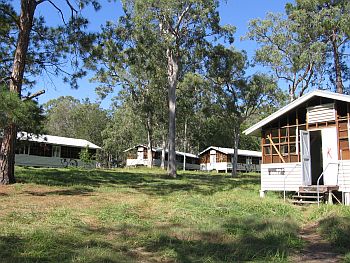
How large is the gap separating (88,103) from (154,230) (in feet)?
213

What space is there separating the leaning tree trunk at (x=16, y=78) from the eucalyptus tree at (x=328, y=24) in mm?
20002

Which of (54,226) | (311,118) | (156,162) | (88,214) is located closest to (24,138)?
(88,214)

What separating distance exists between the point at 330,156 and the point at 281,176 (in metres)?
2.24

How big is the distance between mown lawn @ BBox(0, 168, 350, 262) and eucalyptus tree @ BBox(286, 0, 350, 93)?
18.3 metres

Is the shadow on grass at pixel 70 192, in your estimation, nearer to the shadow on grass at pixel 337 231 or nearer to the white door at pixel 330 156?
the shadow on grass at pixel 337 231

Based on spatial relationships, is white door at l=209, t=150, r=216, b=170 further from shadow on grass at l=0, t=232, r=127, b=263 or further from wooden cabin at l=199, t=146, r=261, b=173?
shadow on grass at l=0, t=232, r=127, b=263

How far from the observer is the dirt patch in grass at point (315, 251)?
7.06 metres

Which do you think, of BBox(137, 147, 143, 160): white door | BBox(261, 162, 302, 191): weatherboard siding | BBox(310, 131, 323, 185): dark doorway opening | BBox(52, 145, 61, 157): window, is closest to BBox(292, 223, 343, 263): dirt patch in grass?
BBox(261, 162, 302, 191): weatherboard siding

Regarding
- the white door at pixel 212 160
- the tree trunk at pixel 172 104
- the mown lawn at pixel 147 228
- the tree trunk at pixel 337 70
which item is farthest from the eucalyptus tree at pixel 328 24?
the white door at pixel 212 160

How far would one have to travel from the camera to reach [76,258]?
249 inches

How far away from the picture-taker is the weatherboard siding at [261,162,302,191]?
15.8 m

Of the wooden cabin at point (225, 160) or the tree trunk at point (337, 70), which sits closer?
the tree trunk at point (337, 70)

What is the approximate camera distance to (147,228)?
909 cm

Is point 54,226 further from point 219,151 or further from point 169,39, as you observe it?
point 219,151
